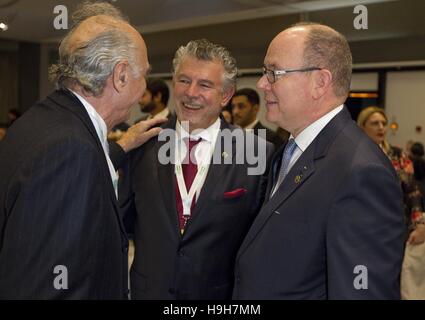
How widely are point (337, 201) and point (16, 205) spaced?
84cm

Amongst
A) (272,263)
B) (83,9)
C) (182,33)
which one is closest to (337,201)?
(272,263)

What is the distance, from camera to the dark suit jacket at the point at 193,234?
1.76 metres

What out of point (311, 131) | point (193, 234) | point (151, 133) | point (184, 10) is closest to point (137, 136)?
point (151, 133)

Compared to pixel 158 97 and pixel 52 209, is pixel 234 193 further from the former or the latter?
pixel 158 97

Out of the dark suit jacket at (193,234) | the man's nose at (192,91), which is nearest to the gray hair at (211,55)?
the man's nose at (192,91)

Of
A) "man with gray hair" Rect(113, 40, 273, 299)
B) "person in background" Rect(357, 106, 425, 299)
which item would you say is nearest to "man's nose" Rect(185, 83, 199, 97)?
"man with gray hair" Rect(113, 40, 273, 299)

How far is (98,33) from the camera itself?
140 centimetres

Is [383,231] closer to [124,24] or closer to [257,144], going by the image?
[257,144]

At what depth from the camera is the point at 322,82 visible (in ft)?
4.92

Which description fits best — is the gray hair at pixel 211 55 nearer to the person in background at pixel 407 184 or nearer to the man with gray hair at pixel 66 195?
the man with gray hair at pixel 66 195

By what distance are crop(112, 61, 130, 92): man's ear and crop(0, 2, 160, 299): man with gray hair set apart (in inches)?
0.5

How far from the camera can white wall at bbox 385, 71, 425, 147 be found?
19.2ft

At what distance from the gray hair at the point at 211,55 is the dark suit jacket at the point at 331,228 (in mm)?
714

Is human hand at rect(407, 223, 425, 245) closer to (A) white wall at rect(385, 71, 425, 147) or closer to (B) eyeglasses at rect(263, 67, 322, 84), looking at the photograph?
(B) eyeglasses at rect(263, 67, 322, 84)
